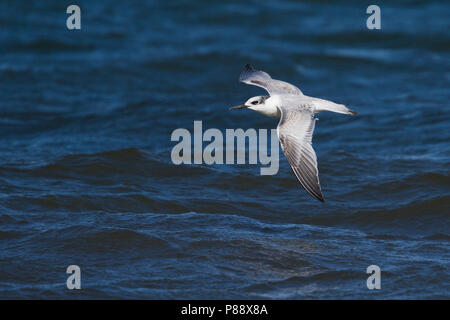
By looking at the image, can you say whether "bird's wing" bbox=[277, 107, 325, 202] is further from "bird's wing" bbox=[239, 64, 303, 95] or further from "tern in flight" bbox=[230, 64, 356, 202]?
"bird's wing" bbox=[239, 64, 303, 95]

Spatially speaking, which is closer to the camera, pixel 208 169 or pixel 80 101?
pixel 208 169

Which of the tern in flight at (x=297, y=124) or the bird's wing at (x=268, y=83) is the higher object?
the bird's wing at (x=268, y=83)

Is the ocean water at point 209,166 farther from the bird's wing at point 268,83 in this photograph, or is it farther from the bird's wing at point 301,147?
the bird's wing at point 268,83

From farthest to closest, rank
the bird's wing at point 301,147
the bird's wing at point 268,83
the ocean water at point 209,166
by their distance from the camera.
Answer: the bird's wing at point 268,83 → the bird's wing at point 301,147 → the ocean water at point 209,166

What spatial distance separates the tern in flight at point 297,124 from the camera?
7.42 m

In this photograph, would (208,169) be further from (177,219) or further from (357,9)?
(357,9)

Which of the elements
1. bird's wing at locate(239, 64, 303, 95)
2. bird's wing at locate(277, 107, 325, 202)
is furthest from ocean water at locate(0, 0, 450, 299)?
bird's wing at locate(239, 64, 303, 95)

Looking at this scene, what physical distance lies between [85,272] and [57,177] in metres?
3.05

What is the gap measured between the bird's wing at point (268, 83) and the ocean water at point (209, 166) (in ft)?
4.12

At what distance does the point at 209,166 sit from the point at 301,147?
3064 millimetres

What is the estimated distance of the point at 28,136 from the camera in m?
12.1

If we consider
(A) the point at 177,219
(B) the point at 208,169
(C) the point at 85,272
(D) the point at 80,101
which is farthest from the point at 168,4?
(C) the point at 85,272

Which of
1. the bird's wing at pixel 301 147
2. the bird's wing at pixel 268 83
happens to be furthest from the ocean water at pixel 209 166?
the bird's wing at pixel 268 83
